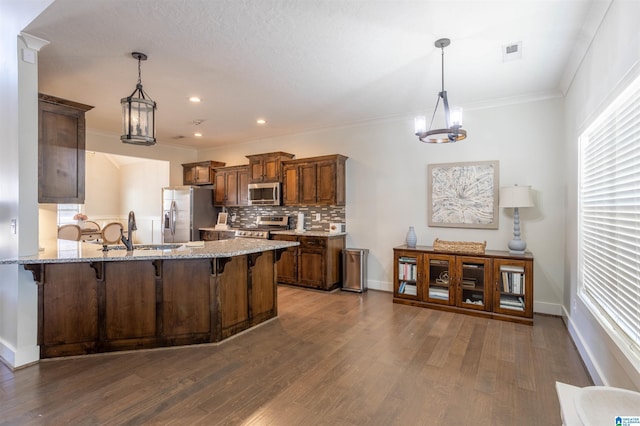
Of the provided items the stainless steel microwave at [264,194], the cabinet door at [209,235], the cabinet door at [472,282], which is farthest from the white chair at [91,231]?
the cabinet door at [472,282]

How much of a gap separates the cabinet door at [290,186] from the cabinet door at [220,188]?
1.57 metres

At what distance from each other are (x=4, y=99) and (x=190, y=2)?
204 centimetres

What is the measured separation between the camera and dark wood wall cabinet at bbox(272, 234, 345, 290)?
515cm

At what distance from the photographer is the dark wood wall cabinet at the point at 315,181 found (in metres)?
5.34

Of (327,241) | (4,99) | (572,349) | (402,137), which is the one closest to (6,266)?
(4,99)

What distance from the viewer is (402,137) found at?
5.06 metres

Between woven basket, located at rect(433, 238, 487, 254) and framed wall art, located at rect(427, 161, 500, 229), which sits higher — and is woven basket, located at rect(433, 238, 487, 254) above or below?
below

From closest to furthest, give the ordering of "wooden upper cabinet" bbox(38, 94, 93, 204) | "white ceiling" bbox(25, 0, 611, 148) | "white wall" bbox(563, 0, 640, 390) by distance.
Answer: "white wall" bbox(563, 0, 640, 390)
"white ceiling" bbox(25, 0, 611, 148)
"wooden upper cabinet" bbox(38, 94, 93, 204)

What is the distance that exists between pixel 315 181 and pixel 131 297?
3284mm

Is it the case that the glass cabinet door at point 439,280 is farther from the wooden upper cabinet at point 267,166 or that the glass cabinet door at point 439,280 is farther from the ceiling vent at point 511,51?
the wooden upper cabinet at point 267,166

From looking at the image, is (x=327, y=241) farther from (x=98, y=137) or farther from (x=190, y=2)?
(x=98, y=137)

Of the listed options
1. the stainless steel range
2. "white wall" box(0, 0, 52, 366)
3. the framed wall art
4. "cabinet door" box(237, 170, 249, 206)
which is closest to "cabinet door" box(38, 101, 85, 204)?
"white wall" box(0, 0, 52, 366)

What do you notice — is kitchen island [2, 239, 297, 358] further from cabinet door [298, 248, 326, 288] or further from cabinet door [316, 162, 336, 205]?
cabinet door [316, 162, 336, 205]

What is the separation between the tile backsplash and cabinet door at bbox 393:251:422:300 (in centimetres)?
141
